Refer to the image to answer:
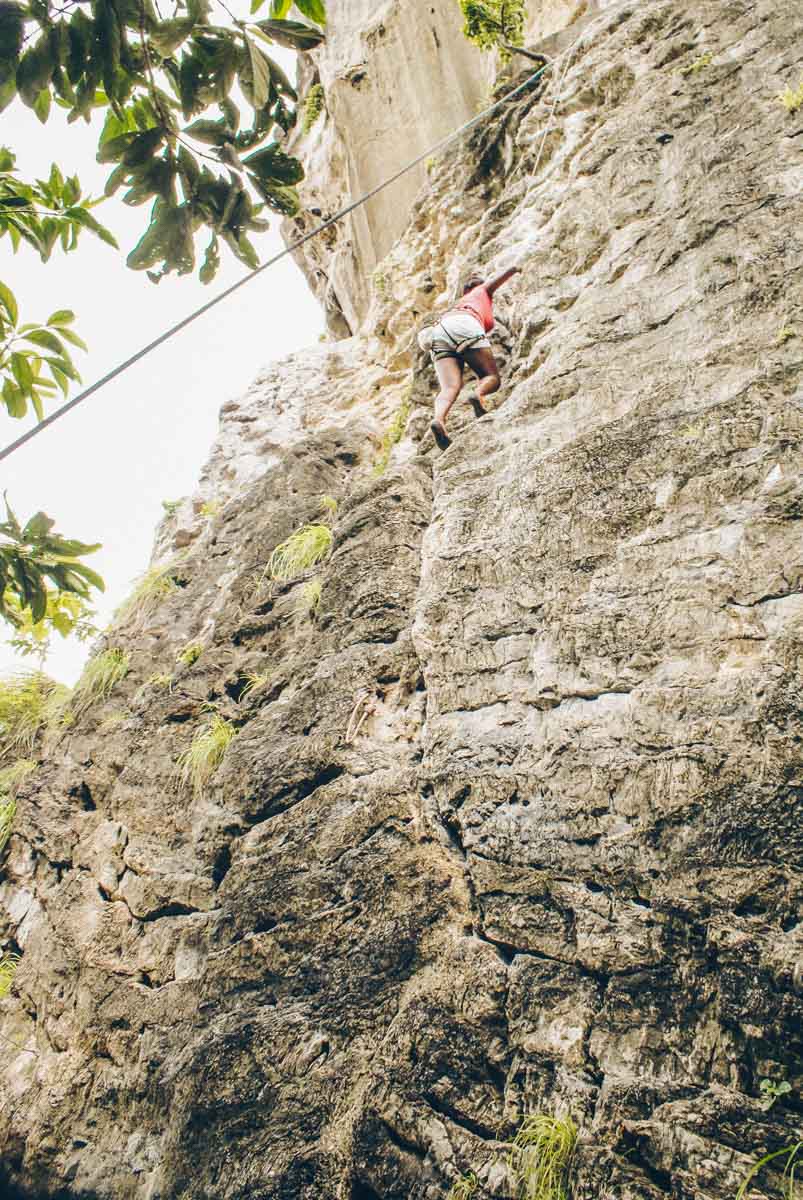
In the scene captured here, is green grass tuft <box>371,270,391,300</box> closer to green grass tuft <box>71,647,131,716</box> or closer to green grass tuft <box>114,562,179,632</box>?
green grass tuft <box>114,562,179,632</box>

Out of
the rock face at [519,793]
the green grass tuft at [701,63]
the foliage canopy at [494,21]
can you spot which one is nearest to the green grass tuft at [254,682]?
the rock face at [519,793]

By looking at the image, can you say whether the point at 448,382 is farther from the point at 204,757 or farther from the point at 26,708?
the point at 26,708

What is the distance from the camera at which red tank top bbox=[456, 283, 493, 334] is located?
6242mm

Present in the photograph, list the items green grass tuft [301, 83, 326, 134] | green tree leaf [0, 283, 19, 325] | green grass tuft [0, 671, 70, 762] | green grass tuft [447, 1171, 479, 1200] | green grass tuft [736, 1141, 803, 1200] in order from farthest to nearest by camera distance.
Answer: green grass tuft [301, 83, 326, 134]
green grass tuft [0, 671, 70, 762]
green tree leaf [0, 283, 19, 325]
green grass tuft [447, 1171, 479, 1200]
green grass tuft [736, 1141, 803, 1200]

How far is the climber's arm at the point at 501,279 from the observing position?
639cm

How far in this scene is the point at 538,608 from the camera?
423 centimetres

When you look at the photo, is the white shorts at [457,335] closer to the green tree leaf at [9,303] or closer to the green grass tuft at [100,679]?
the green tree leaf at [9,303]

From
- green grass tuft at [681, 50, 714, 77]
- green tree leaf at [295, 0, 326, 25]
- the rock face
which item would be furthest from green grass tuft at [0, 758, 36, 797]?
green grass tuft at [681, 50, 714, 77]

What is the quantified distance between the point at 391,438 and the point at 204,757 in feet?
12.4

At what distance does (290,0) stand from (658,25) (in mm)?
5842

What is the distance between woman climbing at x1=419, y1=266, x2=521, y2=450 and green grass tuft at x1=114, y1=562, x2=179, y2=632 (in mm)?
3540

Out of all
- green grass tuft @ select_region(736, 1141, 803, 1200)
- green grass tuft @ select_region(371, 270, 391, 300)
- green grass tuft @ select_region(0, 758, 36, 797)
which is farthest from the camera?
green grass tuft @ select_region(371, 270, 391, 300)

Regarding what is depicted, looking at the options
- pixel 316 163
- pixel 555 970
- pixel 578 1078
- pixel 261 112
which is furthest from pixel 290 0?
pixel 316 163

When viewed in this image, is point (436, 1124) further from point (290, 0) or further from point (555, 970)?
point (290, 0)
